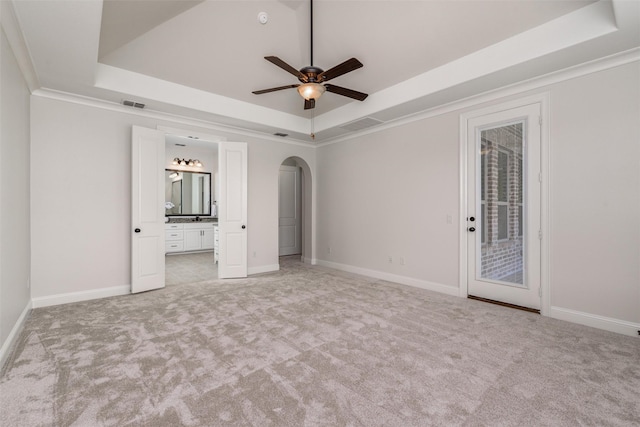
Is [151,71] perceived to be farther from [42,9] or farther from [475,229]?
[475,229]

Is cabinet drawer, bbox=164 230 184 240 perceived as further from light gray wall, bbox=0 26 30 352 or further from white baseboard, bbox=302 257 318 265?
light gray wall, bbox=0 26 30 352

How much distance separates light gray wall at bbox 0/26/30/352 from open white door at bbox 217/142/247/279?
241 cm

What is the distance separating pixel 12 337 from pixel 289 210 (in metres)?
5.83

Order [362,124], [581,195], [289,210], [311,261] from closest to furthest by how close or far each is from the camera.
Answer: [581,195] → [362,124] → [311,261] → [289,210]

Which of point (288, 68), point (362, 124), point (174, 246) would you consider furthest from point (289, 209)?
point (288, 68)

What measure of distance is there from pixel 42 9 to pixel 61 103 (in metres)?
1.98

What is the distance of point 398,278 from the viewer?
16.0 ft

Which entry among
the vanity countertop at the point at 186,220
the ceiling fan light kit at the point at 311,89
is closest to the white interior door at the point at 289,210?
the vanity countertop at the point at 186,220

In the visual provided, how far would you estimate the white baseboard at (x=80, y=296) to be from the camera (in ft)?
12.0

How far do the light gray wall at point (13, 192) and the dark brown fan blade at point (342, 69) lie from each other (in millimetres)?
2623

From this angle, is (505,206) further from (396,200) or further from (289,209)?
(289,209)

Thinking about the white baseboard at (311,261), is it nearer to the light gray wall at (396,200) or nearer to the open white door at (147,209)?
the light gray wall at (396,200)

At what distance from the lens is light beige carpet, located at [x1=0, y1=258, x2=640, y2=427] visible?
1.74 metres

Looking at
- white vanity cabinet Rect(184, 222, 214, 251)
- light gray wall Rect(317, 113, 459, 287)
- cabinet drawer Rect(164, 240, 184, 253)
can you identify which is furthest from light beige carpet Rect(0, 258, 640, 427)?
white vanity cabinet Rect(184, 222, 214, 251)
